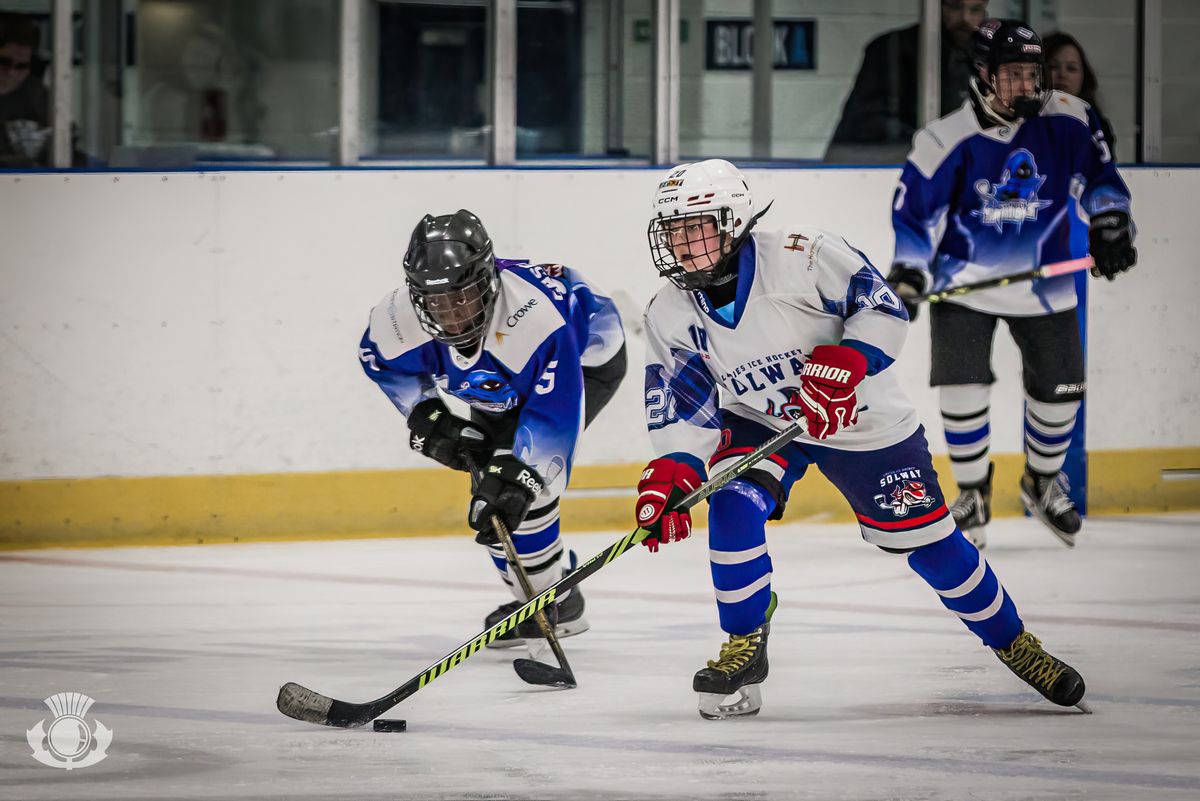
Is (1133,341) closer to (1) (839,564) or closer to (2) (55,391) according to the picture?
(1) (839,564)

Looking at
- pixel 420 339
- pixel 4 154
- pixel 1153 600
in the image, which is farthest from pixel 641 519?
pixel 4 154

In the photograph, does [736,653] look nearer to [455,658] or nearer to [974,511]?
[455,658]

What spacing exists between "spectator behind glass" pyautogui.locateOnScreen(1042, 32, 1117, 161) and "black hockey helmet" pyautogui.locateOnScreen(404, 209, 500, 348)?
270 cm

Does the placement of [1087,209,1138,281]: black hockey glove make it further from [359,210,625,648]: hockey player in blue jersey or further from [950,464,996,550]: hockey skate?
[359,210,625,648]: hockey player in blue jersey

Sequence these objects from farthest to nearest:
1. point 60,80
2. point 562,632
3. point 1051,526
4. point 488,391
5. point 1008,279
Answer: point 60,80 < point 1051,526 < point 1008,279 < point 562,632 < point 488,391

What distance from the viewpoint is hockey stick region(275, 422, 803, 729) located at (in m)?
2.63

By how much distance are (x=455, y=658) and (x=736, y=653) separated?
0.47 meters

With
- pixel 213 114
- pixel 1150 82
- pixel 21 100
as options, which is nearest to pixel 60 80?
pixel 21 100

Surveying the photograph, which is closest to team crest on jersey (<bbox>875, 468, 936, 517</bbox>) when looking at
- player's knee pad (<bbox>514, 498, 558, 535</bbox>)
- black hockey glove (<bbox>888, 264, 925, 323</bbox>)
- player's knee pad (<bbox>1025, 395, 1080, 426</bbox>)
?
player's knee pad (<bbox>514, 498, 558, 535</bbox>)

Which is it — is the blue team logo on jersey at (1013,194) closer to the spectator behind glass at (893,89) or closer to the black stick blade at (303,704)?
the spectator behind glass at (893,89)

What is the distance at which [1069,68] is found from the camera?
5.00 metres

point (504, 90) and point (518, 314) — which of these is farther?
point (504, 90)

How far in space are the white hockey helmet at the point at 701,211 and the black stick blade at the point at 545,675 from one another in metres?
0.77
